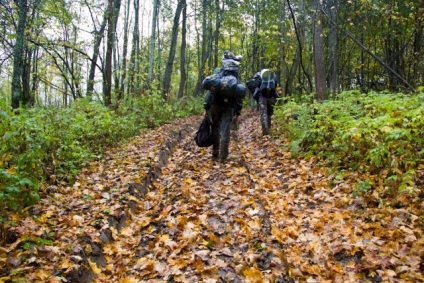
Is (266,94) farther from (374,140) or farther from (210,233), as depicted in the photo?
(210,233)

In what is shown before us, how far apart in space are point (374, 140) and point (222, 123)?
10.6 ft

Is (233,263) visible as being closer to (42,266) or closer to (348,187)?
(42,266)

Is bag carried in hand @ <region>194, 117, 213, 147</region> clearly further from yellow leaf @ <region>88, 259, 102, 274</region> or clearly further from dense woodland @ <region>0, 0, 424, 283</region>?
yellow leaf @ <region>88, 259, 102, 274</region>

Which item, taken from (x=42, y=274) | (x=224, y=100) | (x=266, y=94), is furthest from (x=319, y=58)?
(x=42, y=274)

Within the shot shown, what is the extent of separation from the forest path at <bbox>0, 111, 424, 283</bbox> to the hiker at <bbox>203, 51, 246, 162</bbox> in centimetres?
114

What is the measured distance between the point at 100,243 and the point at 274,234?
2184 millimetres

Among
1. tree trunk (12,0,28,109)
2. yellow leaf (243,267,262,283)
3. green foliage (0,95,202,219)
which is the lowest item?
yellow leaf (243,267,262,283)

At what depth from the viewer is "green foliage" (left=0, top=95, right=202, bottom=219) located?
5.12 m

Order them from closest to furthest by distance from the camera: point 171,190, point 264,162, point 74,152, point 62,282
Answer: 1. point 62,282
2. point 171,190
3. point 74,152
4. point 264,162

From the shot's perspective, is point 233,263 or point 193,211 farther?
point 193,211

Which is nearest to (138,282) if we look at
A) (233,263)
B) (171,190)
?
(233,263)

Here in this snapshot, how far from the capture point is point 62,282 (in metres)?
3.66

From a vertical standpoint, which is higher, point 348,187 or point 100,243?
point 348,187

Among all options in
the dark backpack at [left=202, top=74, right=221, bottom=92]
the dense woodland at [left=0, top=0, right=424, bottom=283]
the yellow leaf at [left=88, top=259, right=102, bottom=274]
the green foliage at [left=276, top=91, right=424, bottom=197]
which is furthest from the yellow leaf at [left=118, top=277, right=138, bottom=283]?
the dark backpack at [left=202, top=74, right=221, bottom=92]
